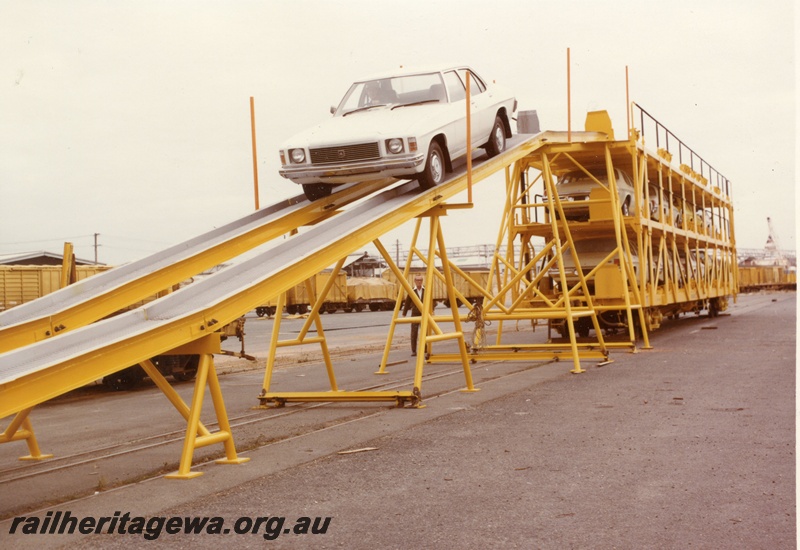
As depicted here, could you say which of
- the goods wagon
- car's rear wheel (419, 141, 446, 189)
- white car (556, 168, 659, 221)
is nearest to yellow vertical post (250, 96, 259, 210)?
car's rear wheel (419, 141, 446, 189)

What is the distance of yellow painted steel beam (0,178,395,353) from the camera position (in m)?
8.07

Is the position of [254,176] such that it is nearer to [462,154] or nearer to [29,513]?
[462,154]

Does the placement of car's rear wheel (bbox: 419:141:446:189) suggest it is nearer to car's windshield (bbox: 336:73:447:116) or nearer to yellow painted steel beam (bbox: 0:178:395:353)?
car's windshield (bbox: 336:73:447:116)

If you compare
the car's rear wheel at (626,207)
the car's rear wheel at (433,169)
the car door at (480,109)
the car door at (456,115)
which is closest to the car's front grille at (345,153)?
the car's rear wheel at (433,169)

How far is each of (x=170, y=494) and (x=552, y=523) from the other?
2.86 m

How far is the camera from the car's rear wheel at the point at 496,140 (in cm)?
1377

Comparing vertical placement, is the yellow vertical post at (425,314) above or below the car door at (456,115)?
below

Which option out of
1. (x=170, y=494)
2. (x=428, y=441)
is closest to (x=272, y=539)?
(x=170, y=494)

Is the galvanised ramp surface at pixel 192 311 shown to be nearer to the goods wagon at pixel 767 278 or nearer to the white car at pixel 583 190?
the white car at pixel 583 190

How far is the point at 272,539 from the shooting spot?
550 cm

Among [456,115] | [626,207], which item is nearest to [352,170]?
[456,115]

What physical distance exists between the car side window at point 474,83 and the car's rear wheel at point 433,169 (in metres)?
1.91

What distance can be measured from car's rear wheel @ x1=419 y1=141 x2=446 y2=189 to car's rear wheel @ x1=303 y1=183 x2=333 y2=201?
4.28ft

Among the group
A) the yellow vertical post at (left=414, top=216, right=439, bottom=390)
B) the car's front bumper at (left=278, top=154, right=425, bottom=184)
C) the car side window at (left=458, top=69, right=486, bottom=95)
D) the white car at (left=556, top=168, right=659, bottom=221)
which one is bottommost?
the yellow vertical post at (left=414, top=216, right=439, bottom=390)
